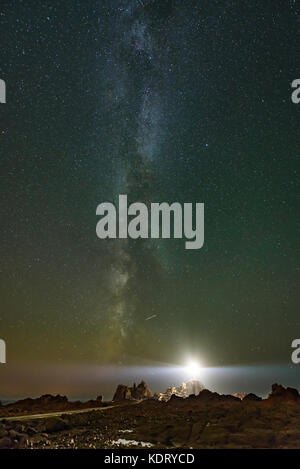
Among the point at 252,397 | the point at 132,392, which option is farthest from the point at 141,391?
the point at 252,397

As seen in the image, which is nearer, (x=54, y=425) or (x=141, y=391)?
(x=54, y=425)

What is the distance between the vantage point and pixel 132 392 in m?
60.6

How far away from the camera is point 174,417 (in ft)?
93.7

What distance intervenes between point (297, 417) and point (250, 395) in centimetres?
883

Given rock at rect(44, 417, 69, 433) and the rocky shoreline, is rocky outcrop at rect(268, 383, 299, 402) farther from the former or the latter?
rock at rect(44, 417, 69, 433)

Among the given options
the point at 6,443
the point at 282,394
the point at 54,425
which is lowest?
the point at 54,425

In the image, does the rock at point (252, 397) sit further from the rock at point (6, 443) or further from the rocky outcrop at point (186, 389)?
the rocky outcrop at point (186, 389)

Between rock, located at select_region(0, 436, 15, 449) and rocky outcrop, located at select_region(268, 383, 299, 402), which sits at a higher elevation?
rocky outcrop, located at select_region(268, 383, 299, 402)

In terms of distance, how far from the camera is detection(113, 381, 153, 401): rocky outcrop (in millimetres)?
58209

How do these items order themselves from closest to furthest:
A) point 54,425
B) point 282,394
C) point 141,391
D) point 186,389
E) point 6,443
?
point 6,443 < point 54,425 < point 282,394 < point 141,391 < point 186,389

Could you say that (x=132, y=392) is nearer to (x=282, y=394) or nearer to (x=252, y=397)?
(x=252, y=397)

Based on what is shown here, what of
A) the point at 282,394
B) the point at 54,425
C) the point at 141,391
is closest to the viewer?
the point at 54,425

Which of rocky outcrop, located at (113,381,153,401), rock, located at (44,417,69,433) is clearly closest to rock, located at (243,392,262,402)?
rock, located at (44,417,69,433)
